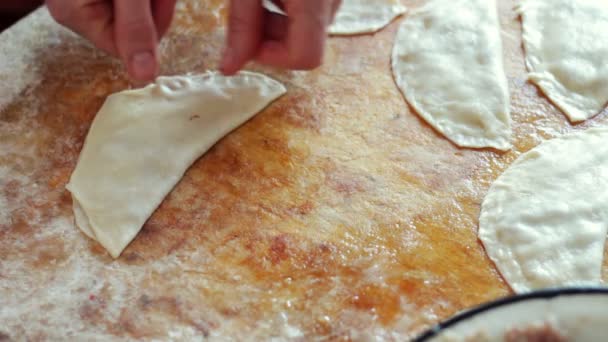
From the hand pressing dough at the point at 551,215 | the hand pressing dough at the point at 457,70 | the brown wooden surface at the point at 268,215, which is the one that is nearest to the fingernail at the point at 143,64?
the brown wooden surface at the point at 268,215

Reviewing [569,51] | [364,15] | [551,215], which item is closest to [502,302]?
[551,215]

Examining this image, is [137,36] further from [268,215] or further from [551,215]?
[551,215]

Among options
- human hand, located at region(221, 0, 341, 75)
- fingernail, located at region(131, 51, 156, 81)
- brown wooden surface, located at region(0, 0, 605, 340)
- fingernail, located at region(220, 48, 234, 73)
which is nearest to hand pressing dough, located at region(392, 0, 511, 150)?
brown wooden surface, located at region(0, 0, 605, 340)

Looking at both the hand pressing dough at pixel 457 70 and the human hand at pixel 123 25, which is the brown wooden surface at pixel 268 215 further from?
the human hand at pixel 123 25

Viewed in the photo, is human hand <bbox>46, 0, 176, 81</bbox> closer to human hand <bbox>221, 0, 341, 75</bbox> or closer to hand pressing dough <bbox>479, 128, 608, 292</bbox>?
human hand <bbox>221, 0, 341, 75</bbox>

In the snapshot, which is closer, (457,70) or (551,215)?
(551,215)

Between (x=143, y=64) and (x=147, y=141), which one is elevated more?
(x=143, y=64)
